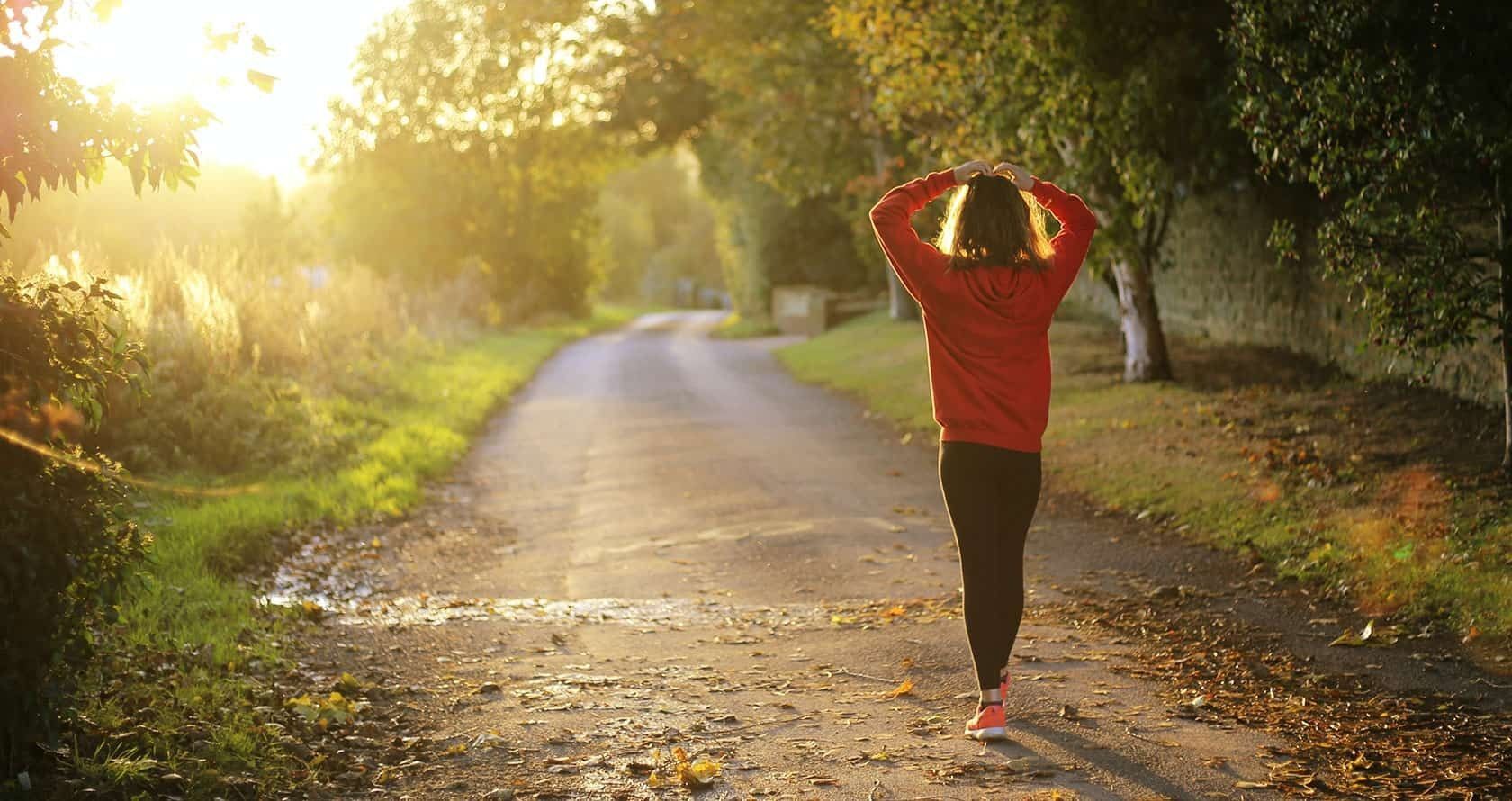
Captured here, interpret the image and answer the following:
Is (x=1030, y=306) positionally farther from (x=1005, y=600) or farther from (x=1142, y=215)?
(x=1142, y=215)

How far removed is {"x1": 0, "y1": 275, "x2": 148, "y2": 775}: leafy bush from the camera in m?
4.47

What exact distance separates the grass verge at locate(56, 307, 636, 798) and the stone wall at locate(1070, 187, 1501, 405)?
29.1 feet

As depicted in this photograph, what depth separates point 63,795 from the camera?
475 cm

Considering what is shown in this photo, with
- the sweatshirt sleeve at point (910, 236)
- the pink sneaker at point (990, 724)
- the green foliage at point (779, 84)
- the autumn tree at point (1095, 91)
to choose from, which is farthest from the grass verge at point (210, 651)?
the green foliage at point (779, 84)

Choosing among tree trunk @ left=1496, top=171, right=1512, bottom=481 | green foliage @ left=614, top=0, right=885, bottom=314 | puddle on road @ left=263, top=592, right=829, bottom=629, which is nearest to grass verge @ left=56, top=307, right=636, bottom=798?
puddle on road @ left=263, top=592, right=829, bottom=629

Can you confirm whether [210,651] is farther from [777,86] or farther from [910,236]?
[777,86]

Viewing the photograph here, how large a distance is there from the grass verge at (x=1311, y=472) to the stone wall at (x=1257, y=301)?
29cm

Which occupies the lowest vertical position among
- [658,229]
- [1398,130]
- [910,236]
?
[910,236]

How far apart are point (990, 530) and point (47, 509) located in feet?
11.0

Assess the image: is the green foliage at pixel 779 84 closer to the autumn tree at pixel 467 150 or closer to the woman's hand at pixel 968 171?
the autumn tree at pixel 467 150

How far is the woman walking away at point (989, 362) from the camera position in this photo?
5414mm

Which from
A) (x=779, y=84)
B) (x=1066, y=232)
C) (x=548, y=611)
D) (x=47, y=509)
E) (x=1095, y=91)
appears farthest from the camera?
(x=779, y=84)

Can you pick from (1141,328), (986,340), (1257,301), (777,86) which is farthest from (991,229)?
(777,86)

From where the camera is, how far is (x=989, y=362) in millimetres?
5457
